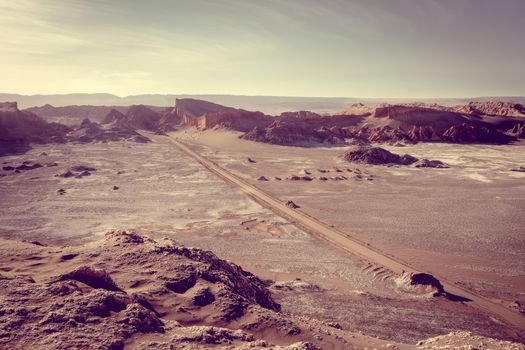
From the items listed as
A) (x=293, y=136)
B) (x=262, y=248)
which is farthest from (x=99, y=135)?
(x=262, y=248)

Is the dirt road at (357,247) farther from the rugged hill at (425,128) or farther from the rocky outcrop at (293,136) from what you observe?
the rugged hill at (425,128)

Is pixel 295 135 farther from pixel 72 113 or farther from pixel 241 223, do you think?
pixel 72 113

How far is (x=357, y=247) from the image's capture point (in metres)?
15.6

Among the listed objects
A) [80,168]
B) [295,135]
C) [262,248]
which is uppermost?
[295,135]

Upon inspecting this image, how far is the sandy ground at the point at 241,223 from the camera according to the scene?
33.7 feet

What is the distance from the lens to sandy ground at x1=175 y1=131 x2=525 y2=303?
45.7ft

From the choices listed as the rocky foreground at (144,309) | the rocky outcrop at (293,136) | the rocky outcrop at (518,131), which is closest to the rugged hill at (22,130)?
the rocky outcrop at (293,136)

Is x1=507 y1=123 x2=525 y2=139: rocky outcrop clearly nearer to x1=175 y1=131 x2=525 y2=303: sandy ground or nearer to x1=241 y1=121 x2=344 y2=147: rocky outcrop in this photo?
x1=175 y1=131 x2=525 y2=303: sandy ground

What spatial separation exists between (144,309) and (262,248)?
9688 mm

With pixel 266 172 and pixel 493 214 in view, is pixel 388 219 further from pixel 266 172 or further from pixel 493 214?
pixel 266 172

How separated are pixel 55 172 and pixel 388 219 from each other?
26.7 meters

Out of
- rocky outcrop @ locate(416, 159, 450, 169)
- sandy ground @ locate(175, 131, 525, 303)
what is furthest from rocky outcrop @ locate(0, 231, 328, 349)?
rocky outcrop @ locate(416, 159, 450, 169)

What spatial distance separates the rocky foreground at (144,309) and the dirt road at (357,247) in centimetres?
548

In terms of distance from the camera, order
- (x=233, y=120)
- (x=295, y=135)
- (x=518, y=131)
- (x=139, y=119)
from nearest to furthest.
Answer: (x=295, y=135) < (x=518, y=131) < (x=233, y=120) < (x=139, y=119)
